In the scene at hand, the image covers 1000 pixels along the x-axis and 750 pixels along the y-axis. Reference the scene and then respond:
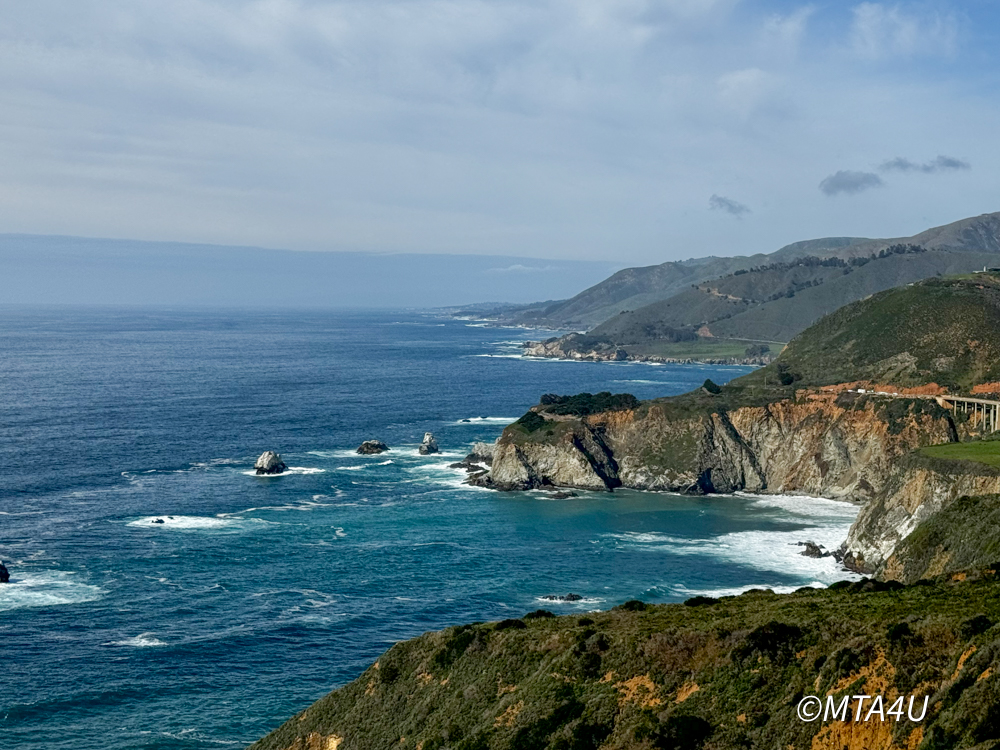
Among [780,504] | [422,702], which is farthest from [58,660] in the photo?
[780,504]

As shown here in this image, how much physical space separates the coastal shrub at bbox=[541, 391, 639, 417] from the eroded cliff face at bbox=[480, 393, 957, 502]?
2.86 m

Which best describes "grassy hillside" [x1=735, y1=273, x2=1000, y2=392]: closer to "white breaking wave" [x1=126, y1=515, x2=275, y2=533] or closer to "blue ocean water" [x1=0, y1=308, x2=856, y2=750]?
"blue ocean water" [x1=0, y1=308, x2=856, y2=750]

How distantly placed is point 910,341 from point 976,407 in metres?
30.6

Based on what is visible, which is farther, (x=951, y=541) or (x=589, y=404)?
(x=589, y=404)

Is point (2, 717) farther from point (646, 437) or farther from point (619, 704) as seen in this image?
point (646, 437)

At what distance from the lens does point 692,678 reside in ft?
145

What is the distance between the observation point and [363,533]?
105 m

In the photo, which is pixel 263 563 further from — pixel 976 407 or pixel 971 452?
pixel 976 407

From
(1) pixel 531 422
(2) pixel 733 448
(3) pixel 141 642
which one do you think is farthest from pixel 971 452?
(3) pixel 141 642

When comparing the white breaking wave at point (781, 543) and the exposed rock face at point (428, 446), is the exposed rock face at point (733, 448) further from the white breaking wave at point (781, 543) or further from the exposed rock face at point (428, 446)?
the exposed rock face at point (428, 446)

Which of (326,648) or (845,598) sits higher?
(845,598)

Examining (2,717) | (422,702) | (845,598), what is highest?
(845,598)

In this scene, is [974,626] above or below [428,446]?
above

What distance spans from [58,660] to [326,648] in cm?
1718
